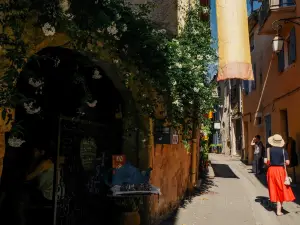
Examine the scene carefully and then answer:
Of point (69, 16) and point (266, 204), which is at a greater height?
point (69, 16)

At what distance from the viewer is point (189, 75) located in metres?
Answer: 6.74

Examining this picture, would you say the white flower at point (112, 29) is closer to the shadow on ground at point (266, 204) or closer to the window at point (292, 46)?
the shadow on ground at point (266, 204)

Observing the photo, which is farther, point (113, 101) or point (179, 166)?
point (179, 166)

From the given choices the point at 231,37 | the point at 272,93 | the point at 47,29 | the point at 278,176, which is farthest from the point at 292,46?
the point at 47,29

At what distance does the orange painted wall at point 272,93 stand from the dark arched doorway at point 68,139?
719 cm

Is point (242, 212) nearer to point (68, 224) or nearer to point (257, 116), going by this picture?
point (68, 224)

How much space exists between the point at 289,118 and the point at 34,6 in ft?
35.1

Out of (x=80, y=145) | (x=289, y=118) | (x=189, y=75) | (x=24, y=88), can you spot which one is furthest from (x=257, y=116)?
(x=24, y=88)

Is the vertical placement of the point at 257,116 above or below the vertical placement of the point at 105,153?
above

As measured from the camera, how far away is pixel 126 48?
4527 mm

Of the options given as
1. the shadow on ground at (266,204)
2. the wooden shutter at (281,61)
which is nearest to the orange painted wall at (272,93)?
the wooden shutter at (281,61)

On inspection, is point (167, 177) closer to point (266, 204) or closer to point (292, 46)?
point (266, 204)

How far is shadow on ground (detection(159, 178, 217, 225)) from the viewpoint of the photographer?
6598mm

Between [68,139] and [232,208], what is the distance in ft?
13.2
